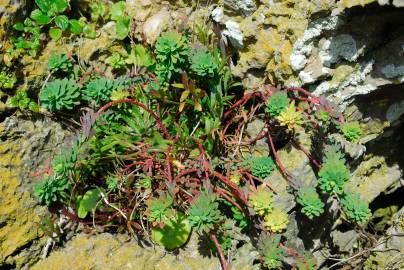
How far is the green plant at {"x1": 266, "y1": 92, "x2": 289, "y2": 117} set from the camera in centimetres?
281

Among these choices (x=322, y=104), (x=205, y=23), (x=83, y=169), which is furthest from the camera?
(x=205, y=23)

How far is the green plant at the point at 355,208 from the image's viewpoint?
9.02ft

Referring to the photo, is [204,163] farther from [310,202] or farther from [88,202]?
[88,202]

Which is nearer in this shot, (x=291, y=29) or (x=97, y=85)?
(x=291, y=29)

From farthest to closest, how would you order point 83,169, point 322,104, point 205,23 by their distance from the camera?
1. point 205,23
2. point 83,169
3. point 322,104

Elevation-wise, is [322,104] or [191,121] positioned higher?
[322,104]

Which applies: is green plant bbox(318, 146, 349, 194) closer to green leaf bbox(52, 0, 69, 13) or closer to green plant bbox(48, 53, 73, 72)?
green plant bbox(48, 53, 73, 72)

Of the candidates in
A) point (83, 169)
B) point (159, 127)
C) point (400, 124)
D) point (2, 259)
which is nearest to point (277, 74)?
point (159, 127)

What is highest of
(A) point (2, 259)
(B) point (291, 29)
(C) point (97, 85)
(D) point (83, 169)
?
(B) point (291, 29)

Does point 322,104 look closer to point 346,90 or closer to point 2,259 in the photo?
point 346,90

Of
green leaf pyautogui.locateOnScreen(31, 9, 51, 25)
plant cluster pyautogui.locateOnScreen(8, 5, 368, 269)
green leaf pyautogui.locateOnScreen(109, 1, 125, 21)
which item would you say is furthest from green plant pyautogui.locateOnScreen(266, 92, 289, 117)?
green leaf pyautogui.locateOnScreen(31, 9, 51, 25)

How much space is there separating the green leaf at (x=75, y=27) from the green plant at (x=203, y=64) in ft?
3.18

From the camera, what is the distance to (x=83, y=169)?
3.08 m

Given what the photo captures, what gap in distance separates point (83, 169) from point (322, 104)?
1.65 m
